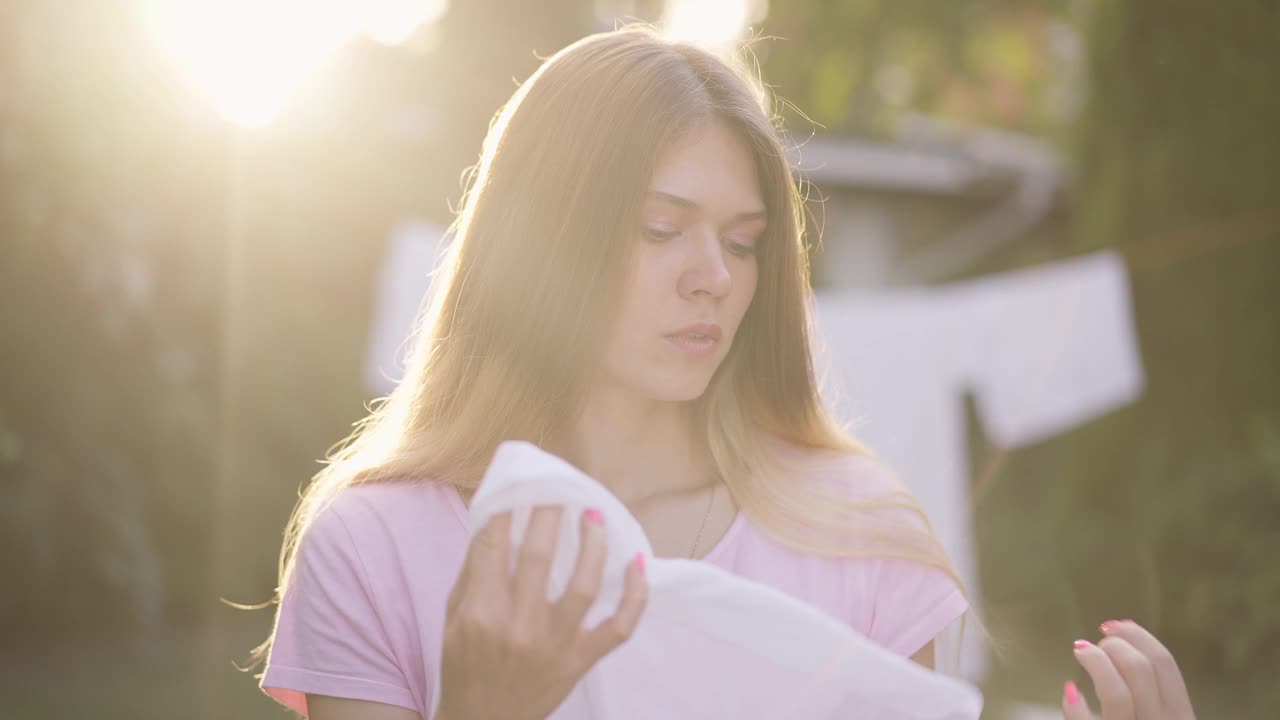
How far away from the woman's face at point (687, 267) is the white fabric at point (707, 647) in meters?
0.42

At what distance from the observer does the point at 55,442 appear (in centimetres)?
464

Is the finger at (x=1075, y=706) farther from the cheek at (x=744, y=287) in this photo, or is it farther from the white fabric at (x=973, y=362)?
the white fabric at (x=973, y=362)

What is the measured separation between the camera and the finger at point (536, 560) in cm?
105

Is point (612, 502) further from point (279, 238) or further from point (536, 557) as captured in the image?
point (279, 238)

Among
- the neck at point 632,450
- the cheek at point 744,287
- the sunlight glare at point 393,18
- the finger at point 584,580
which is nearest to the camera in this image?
the finger at point 584,580

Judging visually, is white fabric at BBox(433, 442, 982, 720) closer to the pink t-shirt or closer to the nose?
the pink t-shirt

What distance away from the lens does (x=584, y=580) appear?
104cm

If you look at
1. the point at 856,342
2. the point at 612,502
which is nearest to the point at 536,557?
the point at 612,502

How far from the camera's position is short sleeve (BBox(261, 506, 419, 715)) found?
4.88 feet

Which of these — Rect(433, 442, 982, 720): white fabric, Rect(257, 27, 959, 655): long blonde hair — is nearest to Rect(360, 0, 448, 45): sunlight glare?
Rect(257, 27, 959, 655): long blonde hair

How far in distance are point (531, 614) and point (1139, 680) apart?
0.58m

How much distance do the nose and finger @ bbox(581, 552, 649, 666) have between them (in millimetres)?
534

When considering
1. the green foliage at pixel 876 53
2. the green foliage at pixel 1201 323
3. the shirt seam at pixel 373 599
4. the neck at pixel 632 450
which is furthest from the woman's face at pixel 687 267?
the green foliage at pixel 876 53

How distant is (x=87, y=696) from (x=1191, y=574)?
4356mm
